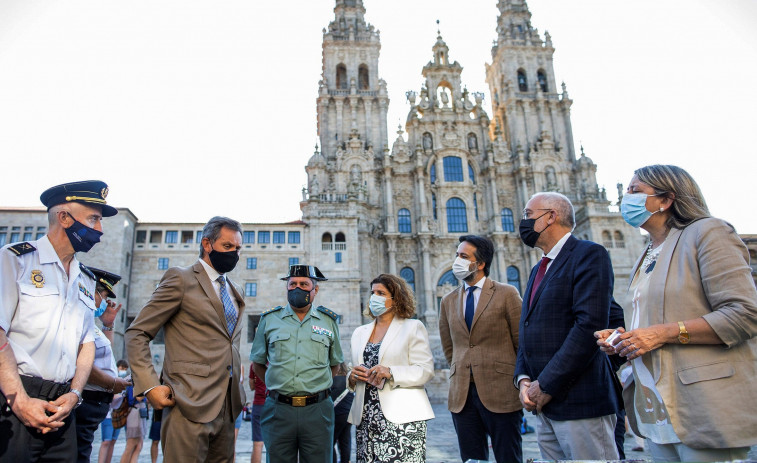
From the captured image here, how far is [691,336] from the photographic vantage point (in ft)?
10.2

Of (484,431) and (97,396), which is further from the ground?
(97,396)

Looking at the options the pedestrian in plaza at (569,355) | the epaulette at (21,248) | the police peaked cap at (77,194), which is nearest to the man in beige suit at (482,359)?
the pedestrian in plaza at (569,355)

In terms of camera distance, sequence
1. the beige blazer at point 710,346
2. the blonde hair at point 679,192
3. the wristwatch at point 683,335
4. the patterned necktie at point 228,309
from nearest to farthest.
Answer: the beige blazer at point 710,346 < the wristwatch at point 683,335 < the blonde hair at point 679,192 < the patterned necktie at point 228,309

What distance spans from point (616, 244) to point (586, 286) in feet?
110

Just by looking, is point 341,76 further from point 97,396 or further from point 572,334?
point 572,334

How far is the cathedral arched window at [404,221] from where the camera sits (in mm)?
36062

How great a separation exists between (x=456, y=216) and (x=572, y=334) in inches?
1296

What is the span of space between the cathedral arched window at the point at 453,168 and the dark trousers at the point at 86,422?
33447mm

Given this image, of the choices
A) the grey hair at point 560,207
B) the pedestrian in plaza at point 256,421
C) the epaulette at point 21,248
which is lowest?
the pedestrian in plaza at point 256,421

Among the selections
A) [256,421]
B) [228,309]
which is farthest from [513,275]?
[228,309]

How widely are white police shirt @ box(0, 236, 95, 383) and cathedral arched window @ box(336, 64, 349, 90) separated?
3694cm

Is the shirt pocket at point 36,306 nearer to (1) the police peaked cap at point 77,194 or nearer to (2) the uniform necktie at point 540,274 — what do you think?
(1) the police peaked cap at point 77,194

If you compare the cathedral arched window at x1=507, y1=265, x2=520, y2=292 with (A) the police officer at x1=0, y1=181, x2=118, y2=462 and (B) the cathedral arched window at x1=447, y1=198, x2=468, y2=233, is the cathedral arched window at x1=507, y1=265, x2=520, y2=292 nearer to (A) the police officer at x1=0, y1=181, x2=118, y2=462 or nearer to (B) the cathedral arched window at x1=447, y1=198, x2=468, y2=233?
(B) the cathedral arched window at x1=447, y1=198, x2=468, y2=233

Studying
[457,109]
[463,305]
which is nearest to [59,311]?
[463,305]
